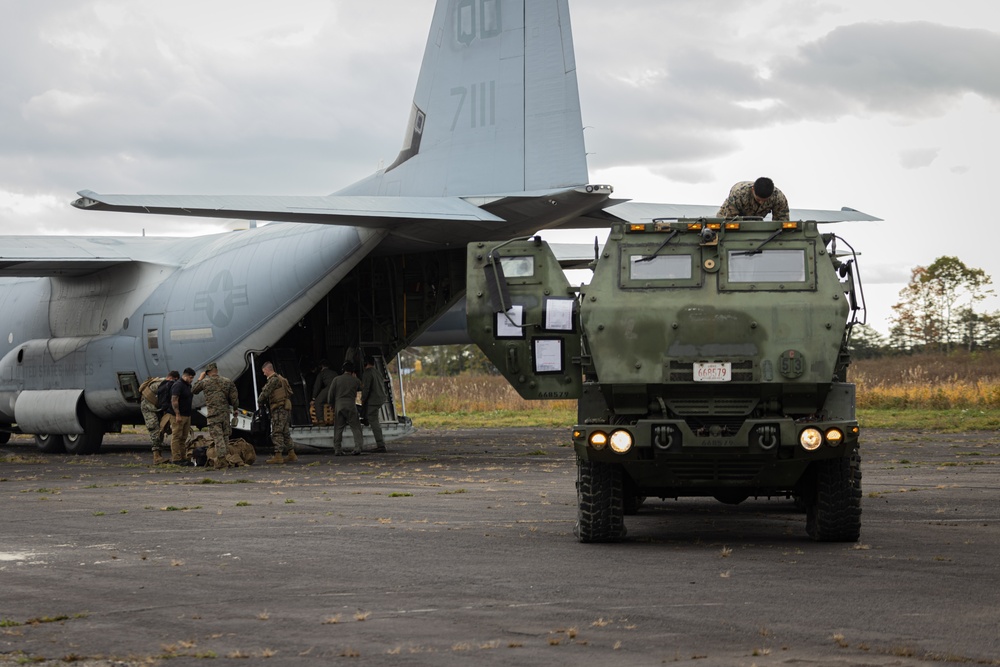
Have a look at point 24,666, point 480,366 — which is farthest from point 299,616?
point 480,366

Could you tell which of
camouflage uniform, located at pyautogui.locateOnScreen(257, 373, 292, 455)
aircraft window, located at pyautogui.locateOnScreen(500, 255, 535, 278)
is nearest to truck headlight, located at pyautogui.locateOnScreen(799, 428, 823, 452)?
aircraft window, located at pyautogui.locateOnScreen(500, 255, 535, 278)

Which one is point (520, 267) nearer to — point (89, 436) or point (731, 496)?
point (731, 496)

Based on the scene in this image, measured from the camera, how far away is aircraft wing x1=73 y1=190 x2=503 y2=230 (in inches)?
709

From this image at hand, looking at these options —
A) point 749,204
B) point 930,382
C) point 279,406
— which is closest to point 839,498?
point 749,204

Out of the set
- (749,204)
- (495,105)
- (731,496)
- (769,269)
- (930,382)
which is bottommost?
(731,496)

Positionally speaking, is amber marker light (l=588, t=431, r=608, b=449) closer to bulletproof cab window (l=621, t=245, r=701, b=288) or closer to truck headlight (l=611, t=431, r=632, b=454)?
truck headlight (l=611, t=431, r=632, b=454)

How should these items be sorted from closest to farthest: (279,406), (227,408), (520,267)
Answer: (520,267), (227,408), (279,406)

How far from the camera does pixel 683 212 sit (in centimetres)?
2116

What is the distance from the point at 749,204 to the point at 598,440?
3.27 meters

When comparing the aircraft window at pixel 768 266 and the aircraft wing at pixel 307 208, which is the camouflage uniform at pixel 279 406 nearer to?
the aircraft wing at pixel 307 208

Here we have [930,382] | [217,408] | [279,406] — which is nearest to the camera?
[217,408]

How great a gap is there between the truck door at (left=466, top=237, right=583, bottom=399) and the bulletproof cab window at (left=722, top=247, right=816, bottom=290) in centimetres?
160

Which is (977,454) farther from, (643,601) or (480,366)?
(480,366)

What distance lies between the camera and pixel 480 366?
91.2m
